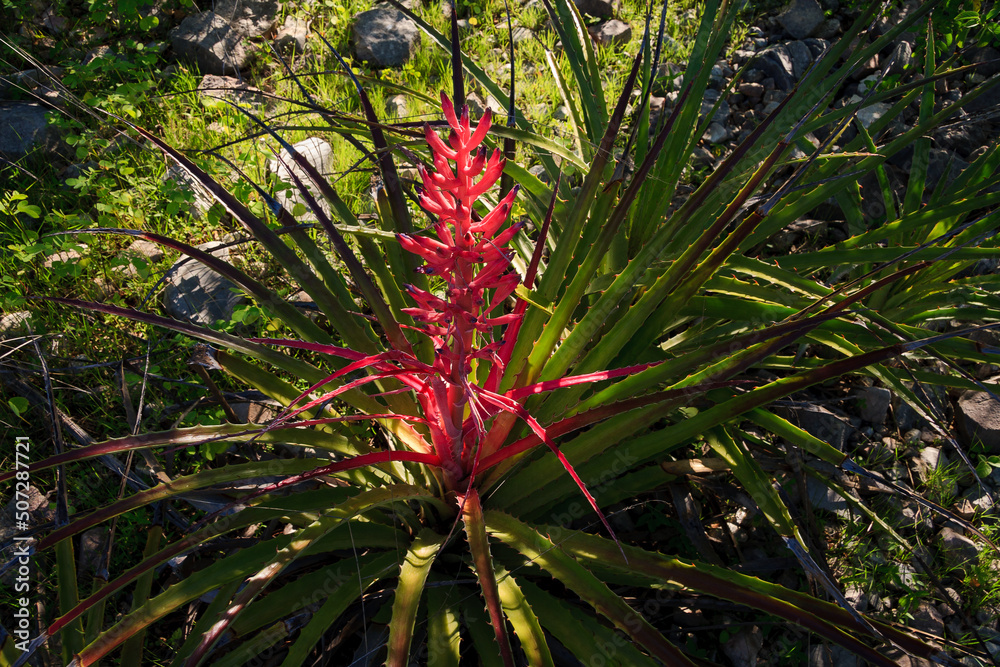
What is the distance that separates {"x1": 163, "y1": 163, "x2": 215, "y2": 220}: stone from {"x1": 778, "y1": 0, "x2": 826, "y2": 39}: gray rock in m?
3.53

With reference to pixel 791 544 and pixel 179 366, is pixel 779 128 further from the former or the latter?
pixel 179 366

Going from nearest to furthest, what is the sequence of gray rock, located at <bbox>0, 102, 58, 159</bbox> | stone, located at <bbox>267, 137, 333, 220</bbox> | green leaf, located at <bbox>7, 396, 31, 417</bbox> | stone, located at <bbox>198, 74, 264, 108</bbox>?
green leaf, located at <bbox>7, 396, 31, 417</bbox>, stone, located at <bbox>267, 137, 333, 220</bbox>, gray rock, located at <bbox>0, 102, 58, 159</bbox>, stone, located at <bbox>198, 74, 264, 108</bbox>

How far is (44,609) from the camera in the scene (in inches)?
76.8

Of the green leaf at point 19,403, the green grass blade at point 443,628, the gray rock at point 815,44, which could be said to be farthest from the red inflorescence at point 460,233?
the gray rock at point 815,44

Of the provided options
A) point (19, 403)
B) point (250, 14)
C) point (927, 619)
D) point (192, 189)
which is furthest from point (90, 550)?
A: point (250, 14)

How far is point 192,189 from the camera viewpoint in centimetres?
285

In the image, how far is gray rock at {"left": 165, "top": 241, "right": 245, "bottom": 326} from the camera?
8.92 feet

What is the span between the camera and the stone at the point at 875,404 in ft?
8.31

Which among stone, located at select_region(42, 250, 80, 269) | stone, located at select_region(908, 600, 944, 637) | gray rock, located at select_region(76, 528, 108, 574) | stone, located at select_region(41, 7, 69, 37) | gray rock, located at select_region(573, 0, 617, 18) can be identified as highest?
stone, located at select_region(41, 7, 69, 37)

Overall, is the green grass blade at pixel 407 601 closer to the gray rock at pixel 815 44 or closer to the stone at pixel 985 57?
the gray rock at pixel 815 44

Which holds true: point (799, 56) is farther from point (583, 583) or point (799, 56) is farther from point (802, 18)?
point (583, 583)

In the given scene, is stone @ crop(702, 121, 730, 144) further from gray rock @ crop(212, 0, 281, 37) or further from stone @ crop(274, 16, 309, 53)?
gray rock @ crop(212, 0, 281, 37)

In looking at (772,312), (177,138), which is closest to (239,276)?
(772,312)

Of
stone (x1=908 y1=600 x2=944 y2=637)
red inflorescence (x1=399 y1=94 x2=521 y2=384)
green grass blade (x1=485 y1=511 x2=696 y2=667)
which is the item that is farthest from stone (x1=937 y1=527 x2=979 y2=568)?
red inflorescence (x1=399 y1=94 x2=521 y2=384)
